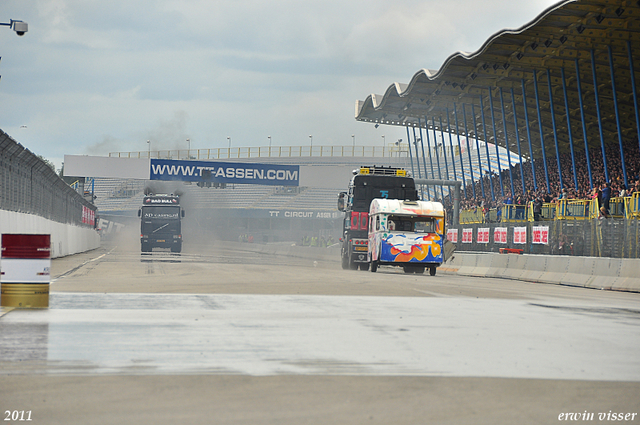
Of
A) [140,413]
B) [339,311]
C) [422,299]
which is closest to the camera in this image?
[140,413]

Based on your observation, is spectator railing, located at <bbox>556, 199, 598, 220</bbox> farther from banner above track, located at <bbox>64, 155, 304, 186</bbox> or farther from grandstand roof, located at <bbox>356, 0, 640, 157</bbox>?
banner above track, located at <bbox>64, 155, 304, 186</bbox>

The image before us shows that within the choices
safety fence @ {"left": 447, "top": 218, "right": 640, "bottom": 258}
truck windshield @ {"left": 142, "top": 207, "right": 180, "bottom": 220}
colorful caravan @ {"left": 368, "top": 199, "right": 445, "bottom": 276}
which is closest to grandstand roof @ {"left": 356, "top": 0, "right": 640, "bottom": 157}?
safety fence @ {"left": 447, "top": 218, "right": 640, "bottom": 258}

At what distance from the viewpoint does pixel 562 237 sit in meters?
24.6

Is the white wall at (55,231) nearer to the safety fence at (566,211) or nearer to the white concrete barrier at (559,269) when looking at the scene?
the white concrete barrier at (559,269)

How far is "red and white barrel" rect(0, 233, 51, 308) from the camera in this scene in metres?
10.6

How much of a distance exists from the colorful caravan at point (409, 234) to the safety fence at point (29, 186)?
12243mm

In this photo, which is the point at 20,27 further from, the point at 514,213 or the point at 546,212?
the point at 546,212

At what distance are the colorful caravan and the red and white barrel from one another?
16403 mm

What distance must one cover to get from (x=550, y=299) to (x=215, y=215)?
8535 centimetres

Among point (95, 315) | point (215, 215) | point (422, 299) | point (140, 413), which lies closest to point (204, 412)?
point (140, 413)

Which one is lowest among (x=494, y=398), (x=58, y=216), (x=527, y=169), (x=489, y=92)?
(x=494, y=398)

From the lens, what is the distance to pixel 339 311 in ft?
38.1

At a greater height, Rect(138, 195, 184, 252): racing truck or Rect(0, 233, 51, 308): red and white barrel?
Rect(138, 195, 184, 252): racing truck

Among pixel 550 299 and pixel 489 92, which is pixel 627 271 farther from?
pixel 489 92
